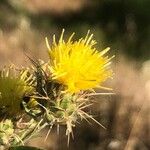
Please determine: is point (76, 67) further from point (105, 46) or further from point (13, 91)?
point (105, 46)

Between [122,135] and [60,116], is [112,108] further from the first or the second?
[60,116]

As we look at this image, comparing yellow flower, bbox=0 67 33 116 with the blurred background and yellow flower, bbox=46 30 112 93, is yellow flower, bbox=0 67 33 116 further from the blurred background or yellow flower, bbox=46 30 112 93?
the blurred background

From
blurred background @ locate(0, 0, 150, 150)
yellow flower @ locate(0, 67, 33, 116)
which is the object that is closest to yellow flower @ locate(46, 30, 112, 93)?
yellow flower @ locate(0, 67, 33, 116)

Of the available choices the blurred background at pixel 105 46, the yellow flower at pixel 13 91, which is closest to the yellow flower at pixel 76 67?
the yellow flower at pixel 13 91

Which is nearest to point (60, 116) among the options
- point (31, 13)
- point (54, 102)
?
point (54, 102)

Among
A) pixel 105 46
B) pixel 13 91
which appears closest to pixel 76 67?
pixel 13 91

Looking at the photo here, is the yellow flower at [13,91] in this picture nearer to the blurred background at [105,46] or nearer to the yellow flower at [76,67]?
the yellow flower at [76,67]
